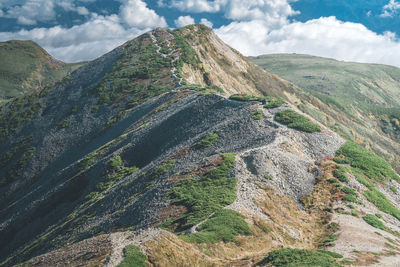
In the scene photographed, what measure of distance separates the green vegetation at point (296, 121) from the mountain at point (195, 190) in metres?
0.21

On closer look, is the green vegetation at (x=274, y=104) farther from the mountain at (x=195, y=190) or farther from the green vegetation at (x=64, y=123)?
the green vegetation at (x=64, y=123)

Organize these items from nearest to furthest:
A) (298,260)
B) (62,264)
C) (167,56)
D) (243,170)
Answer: (298,260) → (62,264) → (243,170) → (167,56)

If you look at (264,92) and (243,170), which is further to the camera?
(264,92)

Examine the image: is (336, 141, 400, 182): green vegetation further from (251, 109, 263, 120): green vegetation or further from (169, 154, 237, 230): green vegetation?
(169, 154, 237, 230): green vegetation

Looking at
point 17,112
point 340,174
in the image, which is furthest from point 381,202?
point 17,112

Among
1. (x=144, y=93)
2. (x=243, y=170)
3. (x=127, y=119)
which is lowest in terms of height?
(x=243, y=170)

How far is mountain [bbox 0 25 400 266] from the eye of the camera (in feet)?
78.6

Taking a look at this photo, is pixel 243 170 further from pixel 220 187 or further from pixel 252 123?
pixel 252 123

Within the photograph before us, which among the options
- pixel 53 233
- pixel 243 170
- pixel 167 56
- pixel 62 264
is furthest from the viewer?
pixel 167 56

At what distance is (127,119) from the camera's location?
237 feet

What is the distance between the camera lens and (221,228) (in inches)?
1001

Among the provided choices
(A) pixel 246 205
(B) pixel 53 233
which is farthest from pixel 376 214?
(B) pixel 53 233

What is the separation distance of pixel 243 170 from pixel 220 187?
3.55 m

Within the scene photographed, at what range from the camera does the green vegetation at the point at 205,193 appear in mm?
28375
